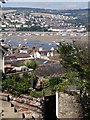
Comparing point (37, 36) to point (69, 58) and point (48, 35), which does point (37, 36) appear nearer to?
point (48, 35)

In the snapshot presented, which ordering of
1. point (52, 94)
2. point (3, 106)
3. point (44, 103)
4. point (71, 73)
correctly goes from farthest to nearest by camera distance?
point (71, 73) < point (52, 94) < point (44, 103) < point (3, 106)

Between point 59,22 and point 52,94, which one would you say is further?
point 59,22

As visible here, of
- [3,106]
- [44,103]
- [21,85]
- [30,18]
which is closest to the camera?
[3,106]

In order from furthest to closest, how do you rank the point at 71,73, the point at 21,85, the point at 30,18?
the point at 30,18
the point at 71,73
the point at 21,85

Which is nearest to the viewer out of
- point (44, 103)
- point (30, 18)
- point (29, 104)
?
point (29, 104)

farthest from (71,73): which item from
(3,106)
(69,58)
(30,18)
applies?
(30,18)

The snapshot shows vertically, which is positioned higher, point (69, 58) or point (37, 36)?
point (69, 58)

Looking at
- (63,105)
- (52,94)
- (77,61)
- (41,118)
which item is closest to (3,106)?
(41,118)

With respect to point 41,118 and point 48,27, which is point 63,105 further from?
point 48,27

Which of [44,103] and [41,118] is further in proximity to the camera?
[44,103]
